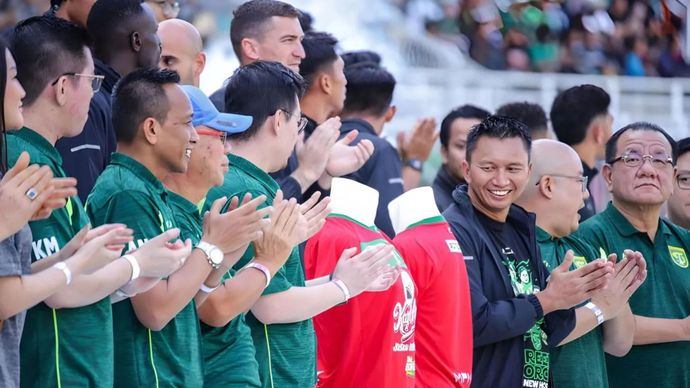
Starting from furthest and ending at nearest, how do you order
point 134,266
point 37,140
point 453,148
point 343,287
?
point 453,148 < point 343,287 < point 37,140 < point 134,266

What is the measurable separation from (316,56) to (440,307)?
2.02 m

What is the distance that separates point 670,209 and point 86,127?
406 cm

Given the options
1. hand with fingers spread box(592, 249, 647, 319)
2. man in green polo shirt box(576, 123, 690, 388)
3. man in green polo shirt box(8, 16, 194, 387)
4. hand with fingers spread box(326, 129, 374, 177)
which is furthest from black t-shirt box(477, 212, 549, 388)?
man in green polo shirt box(8, 16, 194, 387)

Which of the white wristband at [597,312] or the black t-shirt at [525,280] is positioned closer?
the black t-shirt at [525,280]

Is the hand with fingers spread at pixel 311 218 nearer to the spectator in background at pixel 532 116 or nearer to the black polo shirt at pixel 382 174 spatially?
the black polo shirt at pixel 382 174

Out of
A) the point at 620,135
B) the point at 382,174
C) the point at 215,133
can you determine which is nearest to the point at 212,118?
the point at 215,133

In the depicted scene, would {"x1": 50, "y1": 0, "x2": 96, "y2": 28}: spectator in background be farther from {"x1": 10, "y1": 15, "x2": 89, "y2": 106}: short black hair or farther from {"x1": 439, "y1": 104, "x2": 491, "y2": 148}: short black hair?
{"x1": 439, "y1": 104, "x2": 491, "y2": 148}: short black hair

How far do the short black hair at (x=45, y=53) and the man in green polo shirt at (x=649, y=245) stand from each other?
3316 mm

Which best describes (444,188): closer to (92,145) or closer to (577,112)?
(577,112)

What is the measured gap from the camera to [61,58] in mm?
4094

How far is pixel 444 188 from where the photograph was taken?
783 centimetres

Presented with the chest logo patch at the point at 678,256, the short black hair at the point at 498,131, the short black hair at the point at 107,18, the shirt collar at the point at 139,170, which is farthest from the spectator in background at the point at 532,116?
the shirt collar at the point at 139,170

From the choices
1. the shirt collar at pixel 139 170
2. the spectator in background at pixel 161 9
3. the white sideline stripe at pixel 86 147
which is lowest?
the white sideline stripe at pixel 86 147

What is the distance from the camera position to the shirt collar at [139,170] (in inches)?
159
